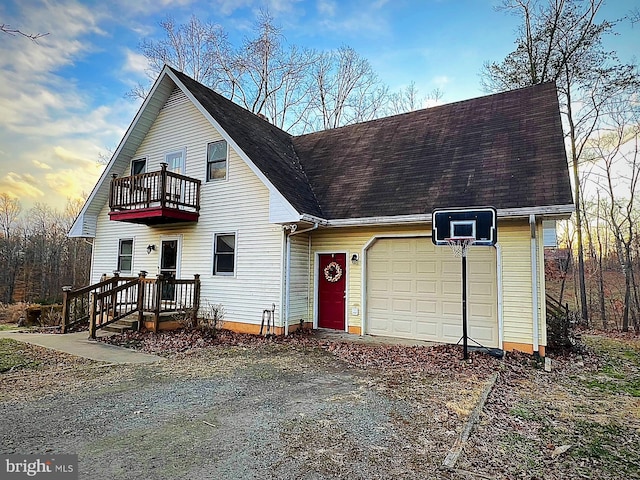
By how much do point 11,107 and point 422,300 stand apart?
8927 mm

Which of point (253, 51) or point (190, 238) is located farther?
point (253, 51)

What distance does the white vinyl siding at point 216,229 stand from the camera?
9.94 metres

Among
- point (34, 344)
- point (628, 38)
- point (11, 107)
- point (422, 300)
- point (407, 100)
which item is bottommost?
point (34, 344)

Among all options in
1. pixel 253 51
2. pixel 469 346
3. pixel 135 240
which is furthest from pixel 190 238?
pixel 253 51

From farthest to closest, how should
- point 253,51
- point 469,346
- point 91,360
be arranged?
1. point 253,51
2. point 469,346
3. point 91,360

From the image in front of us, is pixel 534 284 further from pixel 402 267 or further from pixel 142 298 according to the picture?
pixel 142 298

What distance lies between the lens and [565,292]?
1822 centimetres

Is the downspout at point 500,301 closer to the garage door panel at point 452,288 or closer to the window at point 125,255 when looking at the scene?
the garage door panel at point 452,288

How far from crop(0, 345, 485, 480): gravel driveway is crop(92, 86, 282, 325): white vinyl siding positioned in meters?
3.39

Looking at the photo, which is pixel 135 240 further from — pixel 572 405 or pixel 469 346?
pixel 572 405

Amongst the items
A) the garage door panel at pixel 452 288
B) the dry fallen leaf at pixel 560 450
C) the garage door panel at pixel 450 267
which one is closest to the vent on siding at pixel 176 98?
the garage door panel at pixel 450 267

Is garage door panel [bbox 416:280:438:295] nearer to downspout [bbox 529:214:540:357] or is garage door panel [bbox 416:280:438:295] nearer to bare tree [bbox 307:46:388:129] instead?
downspout [bbox 529:214:540:357]

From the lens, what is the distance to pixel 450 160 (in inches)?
382

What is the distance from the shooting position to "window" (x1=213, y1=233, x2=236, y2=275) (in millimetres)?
10609
